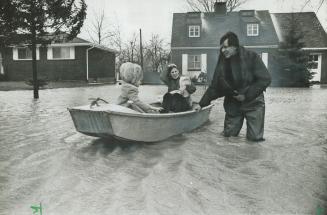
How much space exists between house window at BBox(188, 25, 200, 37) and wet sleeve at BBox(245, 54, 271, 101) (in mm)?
23219

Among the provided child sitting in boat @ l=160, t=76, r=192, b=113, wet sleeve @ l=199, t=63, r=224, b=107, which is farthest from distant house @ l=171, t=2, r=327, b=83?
wet sleeve @ l=199, t=63, r=224, b=107

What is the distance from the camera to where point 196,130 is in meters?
6.88

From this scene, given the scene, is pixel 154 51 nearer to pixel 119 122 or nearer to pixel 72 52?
pixel 119 122

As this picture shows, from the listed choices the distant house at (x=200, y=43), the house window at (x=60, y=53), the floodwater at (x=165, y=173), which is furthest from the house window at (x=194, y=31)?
the floodwater at (x=165, y=173)

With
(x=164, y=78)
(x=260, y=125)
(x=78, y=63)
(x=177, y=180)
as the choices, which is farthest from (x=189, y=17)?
(x=177, y=180)

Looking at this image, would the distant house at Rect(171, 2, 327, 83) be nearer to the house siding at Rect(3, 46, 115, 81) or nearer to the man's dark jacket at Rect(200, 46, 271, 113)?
the house siding at Rect(3, 46, 115, 81)

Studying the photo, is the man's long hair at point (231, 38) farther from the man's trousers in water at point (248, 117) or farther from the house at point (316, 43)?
the house at point (316, 43)

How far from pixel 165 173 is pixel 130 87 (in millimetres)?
1568

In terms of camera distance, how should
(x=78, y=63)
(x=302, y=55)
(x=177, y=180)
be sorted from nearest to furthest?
1. (x=177, y=180)
2. (x=302, y=55)
3. (x=78, y=63)

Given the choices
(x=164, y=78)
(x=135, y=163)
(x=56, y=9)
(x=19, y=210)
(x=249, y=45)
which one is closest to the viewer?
(x=19, y=210)

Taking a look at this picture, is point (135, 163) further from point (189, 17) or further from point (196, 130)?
point (189, 17)

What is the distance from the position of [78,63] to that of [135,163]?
843 inches

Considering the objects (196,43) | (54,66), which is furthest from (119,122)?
(196,43)

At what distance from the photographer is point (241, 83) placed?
5395mm
